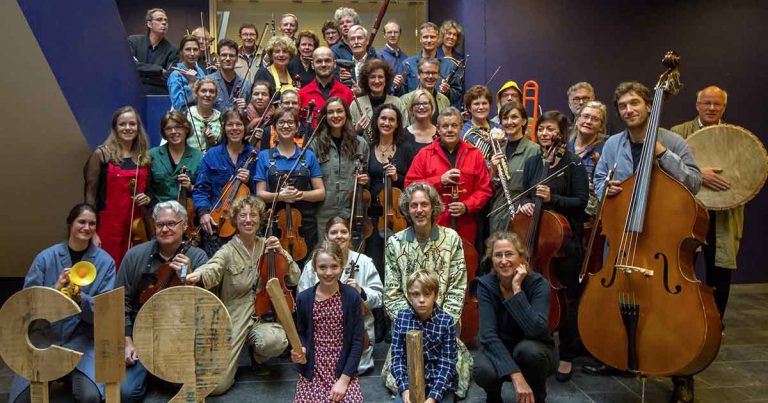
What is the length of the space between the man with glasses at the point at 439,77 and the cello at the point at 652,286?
255 centimetres

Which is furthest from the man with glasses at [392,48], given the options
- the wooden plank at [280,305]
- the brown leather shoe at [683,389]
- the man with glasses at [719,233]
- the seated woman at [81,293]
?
the wooden plank at [280,305]

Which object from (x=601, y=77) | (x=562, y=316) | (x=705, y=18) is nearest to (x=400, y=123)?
(x=562, y=316)

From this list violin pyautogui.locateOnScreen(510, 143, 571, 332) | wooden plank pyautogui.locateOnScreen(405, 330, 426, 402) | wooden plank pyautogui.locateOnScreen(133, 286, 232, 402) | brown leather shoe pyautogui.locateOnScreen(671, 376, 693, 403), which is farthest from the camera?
violin pyautogui.locateOnScreen(510, 143, 571, 332)

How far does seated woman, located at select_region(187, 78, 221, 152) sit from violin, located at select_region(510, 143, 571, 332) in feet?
7.74

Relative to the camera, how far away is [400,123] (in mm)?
4621

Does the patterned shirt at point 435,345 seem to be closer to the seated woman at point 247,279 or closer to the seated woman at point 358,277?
the seated woman at point 358,277

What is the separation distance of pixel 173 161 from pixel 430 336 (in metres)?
2.22

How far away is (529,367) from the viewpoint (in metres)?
3.22

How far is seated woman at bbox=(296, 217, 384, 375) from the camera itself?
3.82 metres

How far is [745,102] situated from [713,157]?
270 cm

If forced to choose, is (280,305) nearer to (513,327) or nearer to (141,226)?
(513,327)

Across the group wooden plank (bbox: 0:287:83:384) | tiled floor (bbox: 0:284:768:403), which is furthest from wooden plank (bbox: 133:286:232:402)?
tiled floor (bbox: 0:284:768:403)

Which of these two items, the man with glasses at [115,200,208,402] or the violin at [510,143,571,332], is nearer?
the man with glasses at [115,200,208,402]

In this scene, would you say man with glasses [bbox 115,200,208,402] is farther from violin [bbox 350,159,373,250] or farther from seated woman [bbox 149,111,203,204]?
violin [bbox 350,159,373,250]
